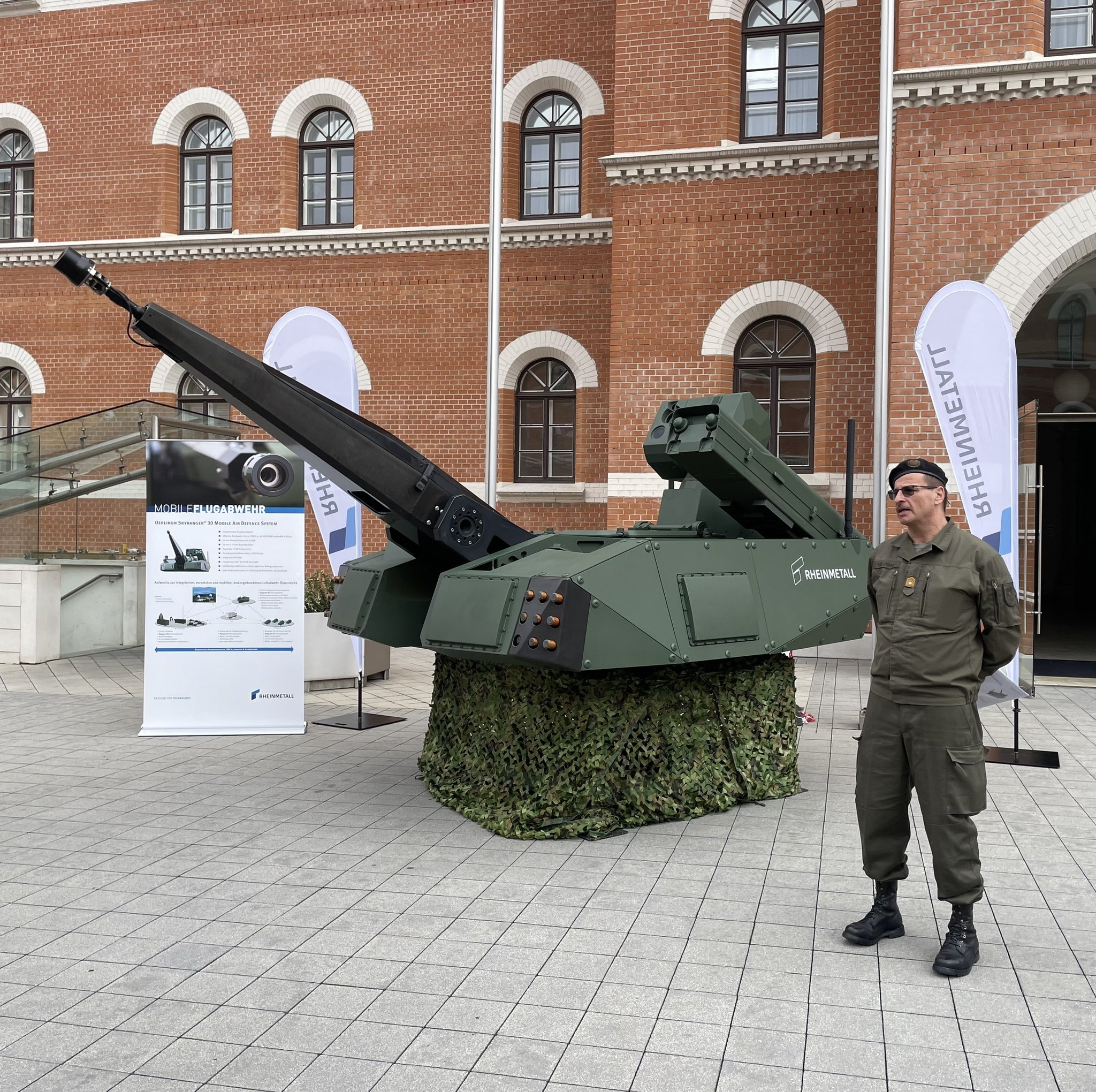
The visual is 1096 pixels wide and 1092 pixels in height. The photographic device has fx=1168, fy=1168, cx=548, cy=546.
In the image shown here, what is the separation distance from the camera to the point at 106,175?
18.2m

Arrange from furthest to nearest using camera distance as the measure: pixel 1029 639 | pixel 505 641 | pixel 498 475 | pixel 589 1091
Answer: pixel 498 475
pixel 1029 639
pixel 505 641
pixel 589 1091

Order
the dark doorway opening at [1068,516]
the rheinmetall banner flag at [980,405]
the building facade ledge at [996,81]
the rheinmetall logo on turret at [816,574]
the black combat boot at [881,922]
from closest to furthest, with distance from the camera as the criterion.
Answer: the black combat boot at [881,922] < the rheinmetall logo on turret at [816,574] < the rheinmetall banner flag at [980,405] < the building facade ledge at [996,81] < the dark doorway opening at [1068,516]

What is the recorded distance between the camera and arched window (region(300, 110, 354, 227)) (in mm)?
17344

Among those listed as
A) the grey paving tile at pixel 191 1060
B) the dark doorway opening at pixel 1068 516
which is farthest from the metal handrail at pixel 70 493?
the dark doorway opening at pixel 1068 516

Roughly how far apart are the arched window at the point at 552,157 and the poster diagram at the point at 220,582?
8.71 m

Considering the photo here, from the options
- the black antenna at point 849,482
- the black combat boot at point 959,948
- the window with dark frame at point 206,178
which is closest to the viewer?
the black combat boot at point 959,948

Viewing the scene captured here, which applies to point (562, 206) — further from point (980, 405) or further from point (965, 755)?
point (965, 755)

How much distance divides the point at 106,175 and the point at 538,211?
7038mm

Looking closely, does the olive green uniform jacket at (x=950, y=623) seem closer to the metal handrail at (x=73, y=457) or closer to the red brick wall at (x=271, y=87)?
the metal handrail at (x=73, y=457)

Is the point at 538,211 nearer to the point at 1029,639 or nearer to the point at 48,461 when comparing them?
the point at 48,461

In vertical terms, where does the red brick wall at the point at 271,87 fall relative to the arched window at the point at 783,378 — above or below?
above

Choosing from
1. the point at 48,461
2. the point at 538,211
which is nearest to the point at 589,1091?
the point at 48,461

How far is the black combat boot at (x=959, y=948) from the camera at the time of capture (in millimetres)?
4258

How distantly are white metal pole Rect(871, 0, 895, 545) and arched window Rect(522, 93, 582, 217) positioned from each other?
538 cm
